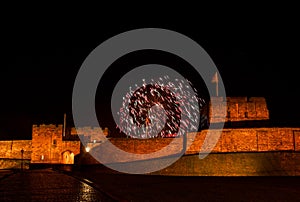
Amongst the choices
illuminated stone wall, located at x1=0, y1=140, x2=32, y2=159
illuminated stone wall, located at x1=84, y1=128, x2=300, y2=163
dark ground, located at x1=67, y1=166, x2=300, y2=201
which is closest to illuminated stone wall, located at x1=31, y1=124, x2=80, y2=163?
illuminated stone wall, located at x1=0, y1=140, x2=32, y2=159

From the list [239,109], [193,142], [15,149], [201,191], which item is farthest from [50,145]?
[201,191]

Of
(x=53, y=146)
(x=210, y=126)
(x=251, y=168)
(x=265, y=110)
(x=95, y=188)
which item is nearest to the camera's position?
(x=95, y=188)

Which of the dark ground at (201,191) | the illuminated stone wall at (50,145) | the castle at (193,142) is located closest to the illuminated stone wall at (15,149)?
the castle at (193,142)

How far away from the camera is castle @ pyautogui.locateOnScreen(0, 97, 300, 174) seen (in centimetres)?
2762

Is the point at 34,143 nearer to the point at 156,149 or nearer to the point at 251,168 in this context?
the point at 156,149

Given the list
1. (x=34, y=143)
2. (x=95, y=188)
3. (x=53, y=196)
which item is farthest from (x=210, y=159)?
(x=34, y=143)

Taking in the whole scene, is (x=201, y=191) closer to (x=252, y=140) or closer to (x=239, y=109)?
(x=252, y=140)

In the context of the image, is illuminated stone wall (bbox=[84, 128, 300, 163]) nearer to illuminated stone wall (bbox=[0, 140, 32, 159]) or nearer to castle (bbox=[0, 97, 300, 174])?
castle (bbox=[0, 97, 300, 174])

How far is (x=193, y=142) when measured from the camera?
29.9 meters

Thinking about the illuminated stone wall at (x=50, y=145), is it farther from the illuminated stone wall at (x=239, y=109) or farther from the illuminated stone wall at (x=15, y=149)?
the illuminated stone wall at (x=239, y=109)

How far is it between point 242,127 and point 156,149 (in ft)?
26.1

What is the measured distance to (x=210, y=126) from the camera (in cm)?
3048

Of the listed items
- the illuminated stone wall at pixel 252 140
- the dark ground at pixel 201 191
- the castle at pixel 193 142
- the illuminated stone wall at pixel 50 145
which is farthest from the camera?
the illuminated stone wall at pixel 50 145

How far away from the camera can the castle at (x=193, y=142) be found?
1088 inches
